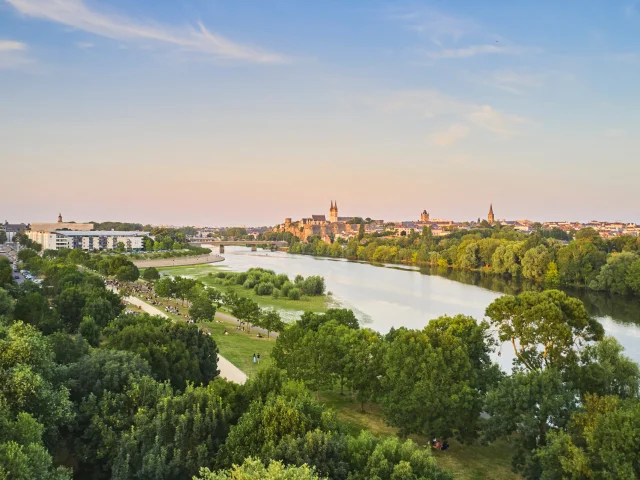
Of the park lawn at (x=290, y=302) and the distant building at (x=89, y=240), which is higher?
the distant building at (x=89, y=240)

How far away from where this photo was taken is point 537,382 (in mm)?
13781

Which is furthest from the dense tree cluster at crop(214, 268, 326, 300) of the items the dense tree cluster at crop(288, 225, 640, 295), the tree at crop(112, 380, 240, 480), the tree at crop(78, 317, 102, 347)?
the tree at crop(112, 380, 240, 480)

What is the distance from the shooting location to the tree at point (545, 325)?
1766cm

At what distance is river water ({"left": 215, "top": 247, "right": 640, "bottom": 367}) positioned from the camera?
120 feet

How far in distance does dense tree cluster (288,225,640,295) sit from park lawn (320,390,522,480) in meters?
44.7

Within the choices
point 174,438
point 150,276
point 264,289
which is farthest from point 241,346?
point 150,276

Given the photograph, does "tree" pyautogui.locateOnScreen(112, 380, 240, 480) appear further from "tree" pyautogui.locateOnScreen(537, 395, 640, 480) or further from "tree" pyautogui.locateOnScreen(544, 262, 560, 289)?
"tree" pyautogui.locateOnScreen(544, 262, 560, 289)

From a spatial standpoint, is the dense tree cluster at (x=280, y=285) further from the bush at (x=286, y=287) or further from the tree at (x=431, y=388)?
the tree at (x=431, y=388)

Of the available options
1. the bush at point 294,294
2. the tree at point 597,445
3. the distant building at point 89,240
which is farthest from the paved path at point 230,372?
the distant building at point 89,240

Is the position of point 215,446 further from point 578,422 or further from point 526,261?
point 526,261

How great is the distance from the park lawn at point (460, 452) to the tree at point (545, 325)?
3750 mm

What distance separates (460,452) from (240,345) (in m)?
14.6

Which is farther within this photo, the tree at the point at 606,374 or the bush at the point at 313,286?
the bush at the point at 313,286

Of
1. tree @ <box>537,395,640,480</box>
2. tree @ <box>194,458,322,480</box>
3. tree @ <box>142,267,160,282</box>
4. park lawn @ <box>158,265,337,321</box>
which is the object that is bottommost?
park lawn @ <box>158,265,337,321</box>
